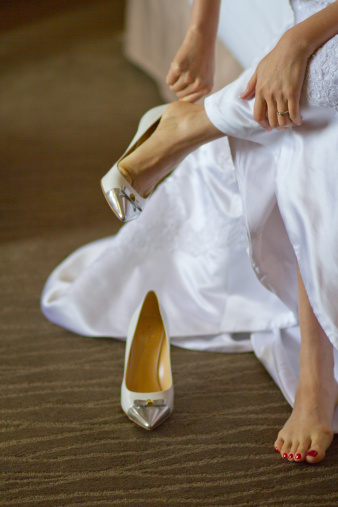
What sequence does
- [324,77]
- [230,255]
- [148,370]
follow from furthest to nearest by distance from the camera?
[230,255], [148,370], [324,77]

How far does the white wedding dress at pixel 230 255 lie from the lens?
2.85ft

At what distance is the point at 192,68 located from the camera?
1.08 meters

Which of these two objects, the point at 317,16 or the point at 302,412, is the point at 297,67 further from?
A: the point at 302,412

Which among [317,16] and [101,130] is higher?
[317,16]

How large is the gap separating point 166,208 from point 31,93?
1.56m

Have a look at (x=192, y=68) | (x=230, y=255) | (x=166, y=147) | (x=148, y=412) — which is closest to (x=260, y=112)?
(x=166, y=147)

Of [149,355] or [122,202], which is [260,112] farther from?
[149,355]

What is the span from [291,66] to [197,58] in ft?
1.05

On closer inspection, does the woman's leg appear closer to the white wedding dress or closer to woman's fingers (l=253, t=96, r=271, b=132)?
the white wedding dress

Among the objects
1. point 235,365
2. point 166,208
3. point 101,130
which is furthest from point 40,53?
point 235,365

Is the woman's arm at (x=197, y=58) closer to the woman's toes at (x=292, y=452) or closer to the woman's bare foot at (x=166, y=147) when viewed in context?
the woman's bare foot at (x=166, y=147)

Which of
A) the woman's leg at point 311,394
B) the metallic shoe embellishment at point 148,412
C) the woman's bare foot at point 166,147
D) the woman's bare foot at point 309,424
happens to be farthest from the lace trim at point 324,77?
the metallic shoe embellishment at point 148,412

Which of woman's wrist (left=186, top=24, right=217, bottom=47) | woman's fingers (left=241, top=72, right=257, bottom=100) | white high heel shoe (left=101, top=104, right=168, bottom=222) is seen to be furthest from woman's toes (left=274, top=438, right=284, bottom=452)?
woman's wrist (left=186, top=24, right=217, bottom=47)

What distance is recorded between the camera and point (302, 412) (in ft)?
2.95
